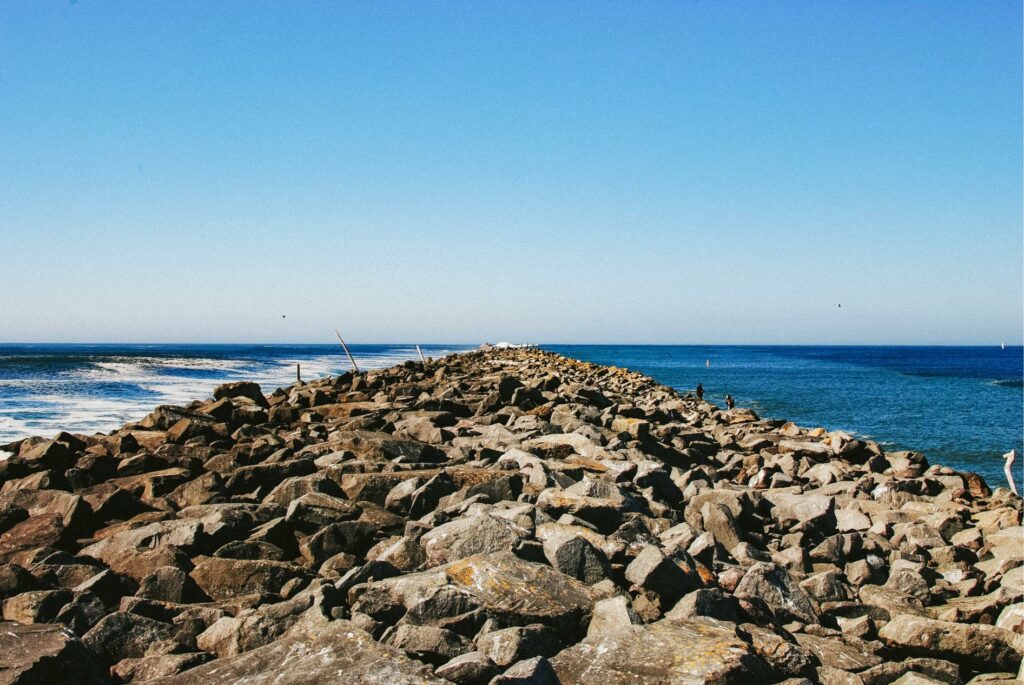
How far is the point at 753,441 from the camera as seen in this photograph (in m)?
13.6

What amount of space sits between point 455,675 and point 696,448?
959 cm

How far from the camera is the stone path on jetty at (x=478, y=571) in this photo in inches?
129

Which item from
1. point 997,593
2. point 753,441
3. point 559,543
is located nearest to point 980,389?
point 753,441

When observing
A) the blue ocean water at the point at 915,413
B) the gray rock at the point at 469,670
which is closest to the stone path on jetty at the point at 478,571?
the gray rock at the point at 469,670

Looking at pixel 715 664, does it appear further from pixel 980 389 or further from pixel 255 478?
pixel 980 389

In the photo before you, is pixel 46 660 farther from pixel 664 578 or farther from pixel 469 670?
pixel 664 578

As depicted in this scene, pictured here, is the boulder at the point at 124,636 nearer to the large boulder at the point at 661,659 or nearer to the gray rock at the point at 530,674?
the gray rock at the point at 530,674

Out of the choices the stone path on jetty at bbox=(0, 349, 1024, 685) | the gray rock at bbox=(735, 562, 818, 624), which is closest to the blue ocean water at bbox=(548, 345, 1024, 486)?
the stone path on jetty at bbox=(0, 349, 1024, 685)

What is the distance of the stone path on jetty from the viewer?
129 inches

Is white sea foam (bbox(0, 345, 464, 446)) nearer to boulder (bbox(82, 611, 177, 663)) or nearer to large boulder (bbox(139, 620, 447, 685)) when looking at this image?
boulder (bbox(82, 611, 177, 663))

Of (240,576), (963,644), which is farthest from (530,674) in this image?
(963,644)

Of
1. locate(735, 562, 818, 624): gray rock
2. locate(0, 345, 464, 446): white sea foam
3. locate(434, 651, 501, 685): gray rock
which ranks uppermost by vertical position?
locate(434, 651, 501, 685): gray rock

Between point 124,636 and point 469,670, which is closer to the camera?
point 469,670

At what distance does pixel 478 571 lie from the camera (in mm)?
3785
